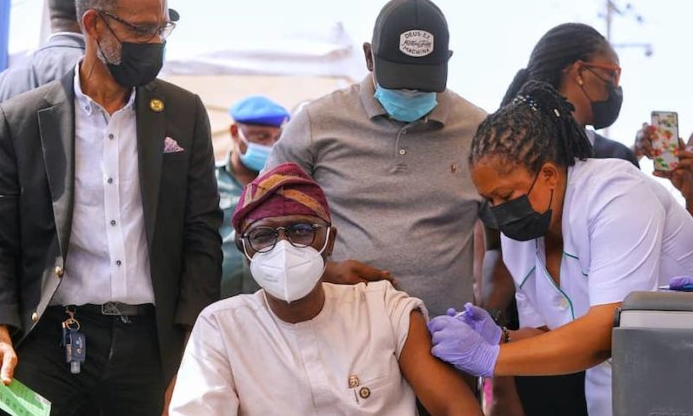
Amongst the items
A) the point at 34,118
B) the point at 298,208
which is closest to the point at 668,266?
the point at 298,208

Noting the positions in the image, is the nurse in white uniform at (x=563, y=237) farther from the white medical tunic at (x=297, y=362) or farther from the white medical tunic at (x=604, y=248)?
the white medical tunic at (x=297, y=362)

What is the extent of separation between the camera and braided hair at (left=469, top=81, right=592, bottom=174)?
299cm

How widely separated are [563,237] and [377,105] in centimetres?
77

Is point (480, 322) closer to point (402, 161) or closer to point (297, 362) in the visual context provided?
point (297, 362)

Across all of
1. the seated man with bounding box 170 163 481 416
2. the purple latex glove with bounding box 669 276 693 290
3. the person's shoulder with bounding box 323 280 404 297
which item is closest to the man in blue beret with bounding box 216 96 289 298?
the person's shoulder with bounding box 323 280 404 297

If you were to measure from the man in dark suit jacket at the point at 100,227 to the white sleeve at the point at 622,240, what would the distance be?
1.16m

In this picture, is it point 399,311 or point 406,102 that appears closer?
point 399,311

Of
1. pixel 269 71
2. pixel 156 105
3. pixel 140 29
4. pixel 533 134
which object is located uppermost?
pixel 140 29

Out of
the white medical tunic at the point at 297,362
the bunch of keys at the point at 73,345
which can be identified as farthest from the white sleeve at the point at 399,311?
the bunch of keys at the point at 73,345

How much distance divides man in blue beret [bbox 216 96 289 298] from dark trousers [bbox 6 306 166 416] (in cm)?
135

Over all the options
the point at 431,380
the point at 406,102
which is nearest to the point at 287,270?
the point at 431,380

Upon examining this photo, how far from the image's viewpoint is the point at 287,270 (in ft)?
9.42

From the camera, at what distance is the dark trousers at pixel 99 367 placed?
10.5 ft

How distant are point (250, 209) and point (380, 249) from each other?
2.00 feet
